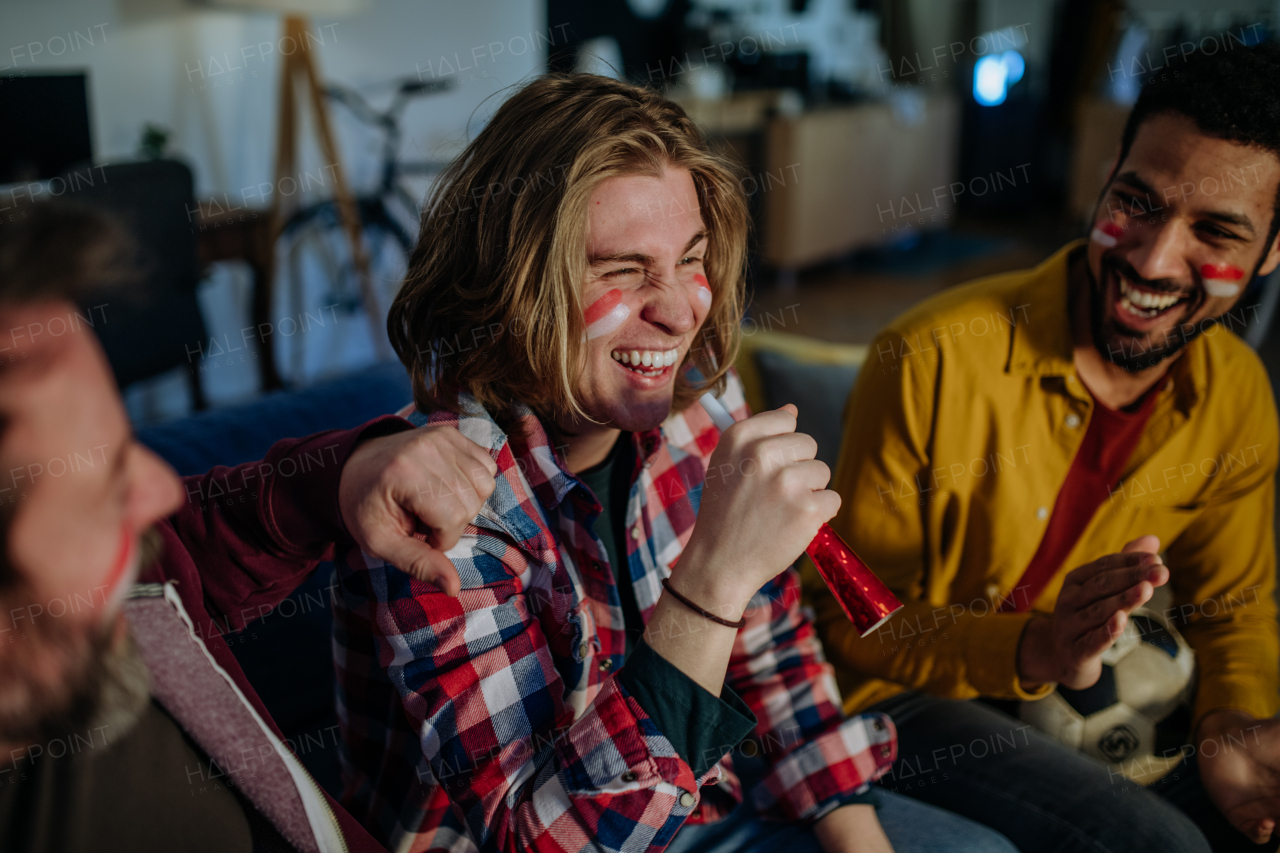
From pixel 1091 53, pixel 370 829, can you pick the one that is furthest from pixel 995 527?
pixel 1091 53

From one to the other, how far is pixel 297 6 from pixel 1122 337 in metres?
2.84

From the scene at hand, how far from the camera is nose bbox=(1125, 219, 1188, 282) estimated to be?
102cm

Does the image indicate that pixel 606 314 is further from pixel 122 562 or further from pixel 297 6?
pixel 297 6

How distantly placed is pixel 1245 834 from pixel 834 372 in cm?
90

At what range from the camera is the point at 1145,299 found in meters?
1.07

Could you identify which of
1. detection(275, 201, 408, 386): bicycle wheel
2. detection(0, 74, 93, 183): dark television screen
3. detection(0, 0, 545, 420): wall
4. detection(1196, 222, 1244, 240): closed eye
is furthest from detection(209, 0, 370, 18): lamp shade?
detection(1196, 222, 1244, 240): closed eye

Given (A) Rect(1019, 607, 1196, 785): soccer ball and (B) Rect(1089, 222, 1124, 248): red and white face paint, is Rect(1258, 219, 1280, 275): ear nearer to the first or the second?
(B) Rect(1089, 222, 1124, 248): red and white face paint

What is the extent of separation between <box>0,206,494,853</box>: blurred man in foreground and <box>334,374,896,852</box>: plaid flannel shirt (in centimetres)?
11

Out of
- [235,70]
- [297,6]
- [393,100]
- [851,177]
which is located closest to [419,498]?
[297,6]

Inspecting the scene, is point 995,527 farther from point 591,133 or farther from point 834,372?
point 591,133

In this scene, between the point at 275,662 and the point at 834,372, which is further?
the point at 834,372

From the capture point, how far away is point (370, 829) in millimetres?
910

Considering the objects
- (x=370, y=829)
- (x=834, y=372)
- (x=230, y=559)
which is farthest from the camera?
(x=834, y=372)

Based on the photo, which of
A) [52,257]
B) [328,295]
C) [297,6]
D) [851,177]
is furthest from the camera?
[851,177]
